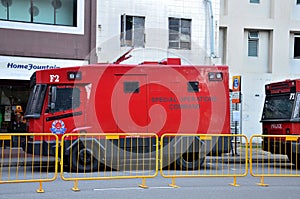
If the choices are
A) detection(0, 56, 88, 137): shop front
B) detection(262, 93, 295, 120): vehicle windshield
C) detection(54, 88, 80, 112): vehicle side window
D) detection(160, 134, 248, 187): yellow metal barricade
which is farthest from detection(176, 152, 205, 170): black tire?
detection(0, 56, 88, 137): shop front

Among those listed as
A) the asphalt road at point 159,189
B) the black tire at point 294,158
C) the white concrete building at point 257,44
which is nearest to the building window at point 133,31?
the white concrete building at point 257,44

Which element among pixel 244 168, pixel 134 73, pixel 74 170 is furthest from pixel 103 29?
pixel 244 168

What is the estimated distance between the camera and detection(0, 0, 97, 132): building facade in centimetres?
2064

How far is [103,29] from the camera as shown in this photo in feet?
73.1

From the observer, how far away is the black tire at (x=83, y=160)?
14.1 metres

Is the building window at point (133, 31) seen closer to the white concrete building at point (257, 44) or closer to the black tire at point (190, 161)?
the white concrete building at point (257, 44)

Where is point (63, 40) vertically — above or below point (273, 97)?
above

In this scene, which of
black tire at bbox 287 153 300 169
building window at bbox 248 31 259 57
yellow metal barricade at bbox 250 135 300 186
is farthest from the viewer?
building window at bbox 248 31 259 57

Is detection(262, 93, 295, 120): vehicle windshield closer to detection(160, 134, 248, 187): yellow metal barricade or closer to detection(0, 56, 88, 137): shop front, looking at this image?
detection(160, 134, 248, 187): yellow metal barricade

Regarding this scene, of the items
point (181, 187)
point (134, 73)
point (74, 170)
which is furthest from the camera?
point (134, 73)

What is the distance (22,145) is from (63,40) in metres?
9.14

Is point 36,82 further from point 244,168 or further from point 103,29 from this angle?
point 103,29

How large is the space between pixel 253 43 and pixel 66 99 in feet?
48.2

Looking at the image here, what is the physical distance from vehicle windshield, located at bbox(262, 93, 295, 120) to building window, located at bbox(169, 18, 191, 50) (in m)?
6.15
